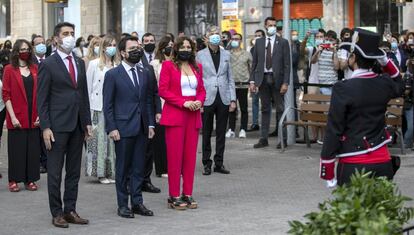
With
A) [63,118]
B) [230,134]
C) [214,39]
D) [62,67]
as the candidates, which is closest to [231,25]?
[230,134]

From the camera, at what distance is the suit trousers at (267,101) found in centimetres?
1495

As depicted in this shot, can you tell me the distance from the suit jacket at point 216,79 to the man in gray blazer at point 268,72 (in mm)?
2443

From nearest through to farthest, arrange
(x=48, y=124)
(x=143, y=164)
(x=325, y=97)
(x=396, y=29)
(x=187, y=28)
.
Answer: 1. (x=48, y=124)
2. (x=143, y=164)
3. (x=325, y=97)
4. (x=396, y=29)
5. (x=187, y=28)

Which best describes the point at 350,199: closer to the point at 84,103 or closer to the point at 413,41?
the point at 84,103

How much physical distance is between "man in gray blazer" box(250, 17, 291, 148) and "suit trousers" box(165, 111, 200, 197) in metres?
5.11

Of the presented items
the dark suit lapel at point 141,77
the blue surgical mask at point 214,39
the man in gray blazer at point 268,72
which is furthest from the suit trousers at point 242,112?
the dark suit lapel at point 141,77

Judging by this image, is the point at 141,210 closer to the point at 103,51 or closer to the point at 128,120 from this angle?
the point at 128,120

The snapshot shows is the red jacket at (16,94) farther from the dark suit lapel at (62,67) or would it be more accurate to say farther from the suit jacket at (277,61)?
the suit jacket at (277,61)

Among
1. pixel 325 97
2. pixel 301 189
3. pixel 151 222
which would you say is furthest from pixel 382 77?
pixel 325 97

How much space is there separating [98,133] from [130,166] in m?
2.29

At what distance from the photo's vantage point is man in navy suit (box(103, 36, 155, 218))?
9.30m

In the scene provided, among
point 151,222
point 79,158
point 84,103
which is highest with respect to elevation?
point 84,103

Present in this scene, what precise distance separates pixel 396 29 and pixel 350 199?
67.3ft

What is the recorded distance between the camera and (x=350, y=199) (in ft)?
14.8
